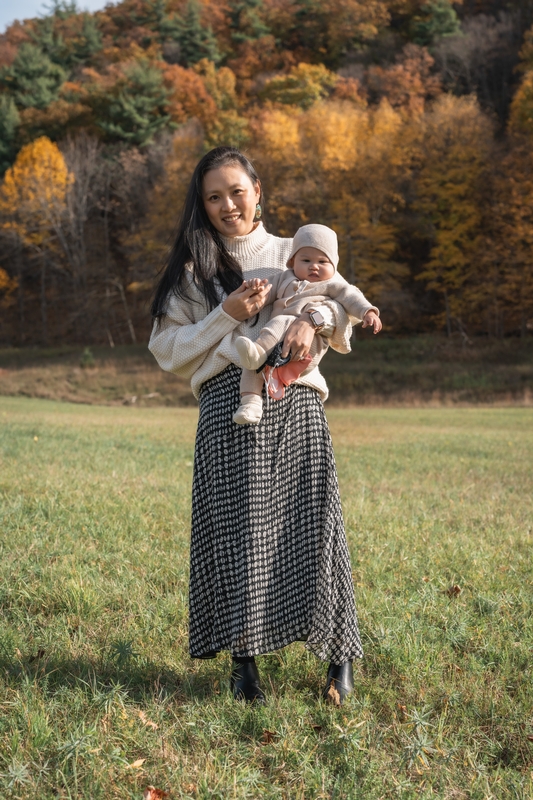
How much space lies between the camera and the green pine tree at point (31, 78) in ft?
190

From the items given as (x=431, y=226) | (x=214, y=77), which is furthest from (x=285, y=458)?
(x=214, y=77)

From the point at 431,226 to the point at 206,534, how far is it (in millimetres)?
38065

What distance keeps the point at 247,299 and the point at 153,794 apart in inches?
68.5

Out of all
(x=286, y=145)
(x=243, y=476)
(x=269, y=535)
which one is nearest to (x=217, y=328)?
(x=243, y=476)

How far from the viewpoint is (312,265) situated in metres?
3.07

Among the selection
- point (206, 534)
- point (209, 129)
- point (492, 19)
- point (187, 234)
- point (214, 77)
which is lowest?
point (206, 534)

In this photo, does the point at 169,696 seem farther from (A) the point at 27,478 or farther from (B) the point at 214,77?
(B) the point at 214,77

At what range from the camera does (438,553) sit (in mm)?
5301

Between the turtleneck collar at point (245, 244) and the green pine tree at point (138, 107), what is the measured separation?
5031 centimetres

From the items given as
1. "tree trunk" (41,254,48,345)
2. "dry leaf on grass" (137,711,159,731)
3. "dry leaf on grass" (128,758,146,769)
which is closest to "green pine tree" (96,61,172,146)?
"tree trunk" (41,254,48,345)

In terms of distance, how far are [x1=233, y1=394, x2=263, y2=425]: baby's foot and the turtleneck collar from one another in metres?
0.71

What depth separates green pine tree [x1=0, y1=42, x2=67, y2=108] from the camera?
5781 cm

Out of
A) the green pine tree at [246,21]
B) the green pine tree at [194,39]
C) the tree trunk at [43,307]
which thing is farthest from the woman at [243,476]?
the green pine tree at [246,21]

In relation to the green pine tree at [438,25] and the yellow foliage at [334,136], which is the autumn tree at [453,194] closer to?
the yellow foliage at [334,136]
